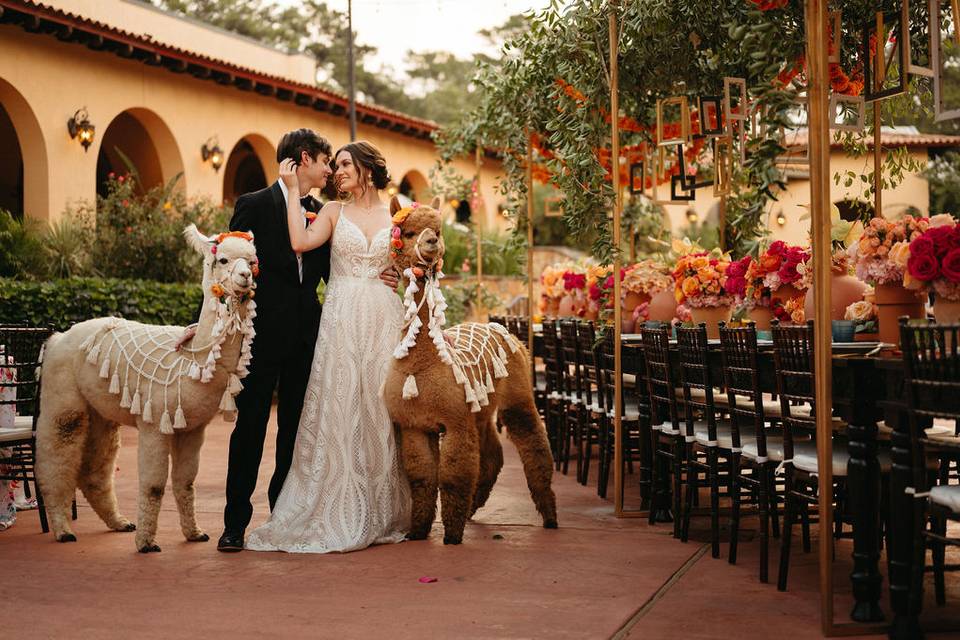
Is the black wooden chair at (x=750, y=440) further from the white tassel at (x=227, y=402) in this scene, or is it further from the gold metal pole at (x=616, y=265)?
the white tassel at (x=227, y=402)

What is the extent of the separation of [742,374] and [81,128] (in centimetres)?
1241

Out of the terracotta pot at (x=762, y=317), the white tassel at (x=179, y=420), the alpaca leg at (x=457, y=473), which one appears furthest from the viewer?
the terracotta pot at (x=762, y=317)

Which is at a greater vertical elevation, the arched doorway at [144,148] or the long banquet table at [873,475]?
the arched doorway at [144,148]

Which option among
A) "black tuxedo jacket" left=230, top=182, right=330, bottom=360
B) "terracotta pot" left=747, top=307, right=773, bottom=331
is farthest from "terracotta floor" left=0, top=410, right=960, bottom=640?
"terracotta pot" left=747, top=307, right=773, bottom=331

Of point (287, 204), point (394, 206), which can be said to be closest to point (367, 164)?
point (394, 206)

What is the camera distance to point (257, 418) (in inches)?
221

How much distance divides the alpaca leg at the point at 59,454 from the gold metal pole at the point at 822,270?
12.3 feet

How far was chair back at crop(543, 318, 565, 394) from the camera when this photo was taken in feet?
27.7

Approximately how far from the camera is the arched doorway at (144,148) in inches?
677

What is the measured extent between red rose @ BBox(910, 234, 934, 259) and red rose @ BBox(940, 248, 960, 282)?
0.23 feet

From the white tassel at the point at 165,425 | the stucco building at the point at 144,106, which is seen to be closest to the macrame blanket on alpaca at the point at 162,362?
the white tassel at the point at 165,425

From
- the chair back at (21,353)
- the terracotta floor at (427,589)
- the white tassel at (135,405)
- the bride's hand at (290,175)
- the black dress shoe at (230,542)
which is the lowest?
the terracotta floor at (427,589)

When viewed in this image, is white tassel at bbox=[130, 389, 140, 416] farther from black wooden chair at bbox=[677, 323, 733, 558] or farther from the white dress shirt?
black wooden chair at bbox=[677, 323, 733, 558]

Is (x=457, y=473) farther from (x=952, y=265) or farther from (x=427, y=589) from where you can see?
(x=952, y=265)
